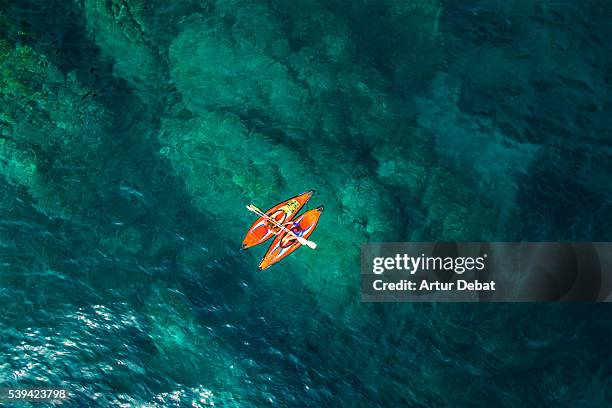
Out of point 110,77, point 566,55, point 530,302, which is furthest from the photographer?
point 110,77

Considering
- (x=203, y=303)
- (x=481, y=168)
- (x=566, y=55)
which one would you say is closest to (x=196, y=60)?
(x=203, y=303)

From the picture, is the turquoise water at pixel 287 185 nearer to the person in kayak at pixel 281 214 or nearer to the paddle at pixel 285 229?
the paddle at pixel 285 229

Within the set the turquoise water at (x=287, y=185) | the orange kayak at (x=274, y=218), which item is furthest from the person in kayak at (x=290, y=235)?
the turquoise water at (x=287, y=185)

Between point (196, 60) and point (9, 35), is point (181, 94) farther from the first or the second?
point (9, 35)

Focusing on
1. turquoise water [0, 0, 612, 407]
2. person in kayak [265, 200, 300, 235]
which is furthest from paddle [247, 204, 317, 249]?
turquoise water [0, 0, 612, 407]

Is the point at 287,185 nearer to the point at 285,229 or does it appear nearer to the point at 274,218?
the point at 274,218

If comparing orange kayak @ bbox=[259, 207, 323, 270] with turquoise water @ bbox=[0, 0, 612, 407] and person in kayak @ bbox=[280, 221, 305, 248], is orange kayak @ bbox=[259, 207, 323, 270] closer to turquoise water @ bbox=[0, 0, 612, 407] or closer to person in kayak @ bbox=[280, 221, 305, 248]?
person in kayak @ bbox=[280, 221, 305, 248]

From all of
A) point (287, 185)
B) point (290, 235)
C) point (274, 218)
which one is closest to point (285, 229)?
point (290, 235)
